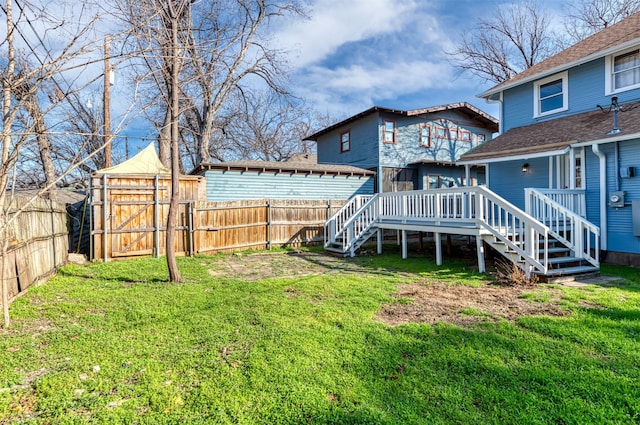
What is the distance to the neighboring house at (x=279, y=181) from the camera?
1282 cm

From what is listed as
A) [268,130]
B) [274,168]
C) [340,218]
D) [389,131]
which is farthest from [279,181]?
[268,130]

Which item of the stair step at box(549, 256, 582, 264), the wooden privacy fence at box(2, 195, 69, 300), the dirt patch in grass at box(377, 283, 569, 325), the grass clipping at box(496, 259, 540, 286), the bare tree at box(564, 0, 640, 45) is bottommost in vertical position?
the dirt patch in grass at box(377, 283, 569, 325)

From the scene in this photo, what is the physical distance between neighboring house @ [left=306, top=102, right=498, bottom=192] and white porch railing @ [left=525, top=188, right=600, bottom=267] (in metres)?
7.81

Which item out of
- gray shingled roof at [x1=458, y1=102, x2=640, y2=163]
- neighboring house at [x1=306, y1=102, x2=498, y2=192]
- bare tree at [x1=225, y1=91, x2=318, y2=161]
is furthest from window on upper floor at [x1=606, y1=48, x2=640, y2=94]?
bare tree at [x1=225, y1=91, x2=318, y2=161]

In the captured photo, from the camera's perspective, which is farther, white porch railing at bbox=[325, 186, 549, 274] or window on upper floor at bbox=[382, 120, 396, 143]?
window on upper floor at bbox=[382, 120, 396, 143]

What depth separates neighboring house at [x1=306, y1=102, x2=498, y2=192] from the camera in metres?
16.0

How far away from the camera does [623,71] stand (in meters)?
8.85

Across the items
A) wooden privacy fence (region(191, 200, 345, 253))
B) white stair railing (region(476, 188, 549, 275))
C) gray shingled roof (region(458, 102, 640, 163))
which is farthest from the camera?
wooden privacy fence (region(191, 200, 345, 253))

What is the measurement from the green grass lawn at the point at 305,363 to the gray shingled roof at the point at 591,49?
22.2 ft

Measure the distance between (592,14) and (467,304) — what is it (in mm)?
21093

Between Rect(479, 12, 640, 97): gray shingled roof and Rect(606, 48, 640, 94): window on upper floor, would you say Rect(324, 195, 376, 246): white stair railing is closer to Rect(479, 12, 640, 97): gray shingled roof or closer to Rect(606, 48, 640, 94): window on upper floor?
Rect(479, 12, 640, 97): gray shingled roof

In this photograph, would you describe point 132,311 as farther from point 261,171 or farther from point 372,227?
point 261,171

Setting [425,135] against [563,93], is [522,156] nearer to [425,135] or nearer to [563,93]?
[563,93]

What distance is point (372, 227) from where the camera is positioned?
10820mm
